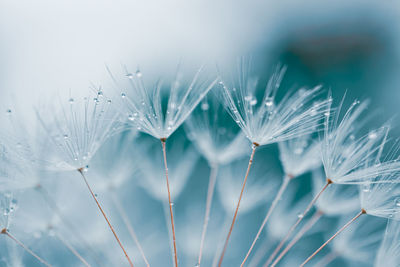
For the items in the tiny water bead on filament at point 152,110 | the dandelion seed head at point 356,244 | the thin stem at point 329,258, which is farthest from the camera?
the dandelion seed head at point 356,244

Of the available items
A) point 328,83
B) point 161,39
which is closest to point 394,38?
point 328,83

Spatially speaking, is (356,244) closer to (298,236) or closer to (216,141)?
(298,236)

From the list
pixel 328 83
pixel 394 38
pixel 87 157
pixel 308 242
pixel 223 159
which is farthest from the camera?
pixel 394 38

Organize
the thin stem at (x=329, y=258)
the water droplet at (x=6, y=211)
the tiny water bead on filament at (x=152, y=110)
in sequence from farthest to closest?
the thin stem at (x=329, y=258) < the water droplet at (x=6, y=211) < the tiny water bead on filament at (x=152, y=110)

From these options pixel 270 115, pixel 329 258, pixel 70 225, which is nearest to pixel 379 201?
pixel 270 115

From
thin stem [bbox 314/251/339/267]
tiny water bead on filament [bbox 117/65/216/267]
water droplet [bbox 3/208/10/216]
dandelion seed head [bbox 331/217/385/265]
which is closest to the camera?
tiny water bead on filament [bbox 117/65/216/267]

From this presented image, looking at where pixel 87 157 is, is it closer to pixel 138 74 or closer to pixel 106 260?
pixel 138 74

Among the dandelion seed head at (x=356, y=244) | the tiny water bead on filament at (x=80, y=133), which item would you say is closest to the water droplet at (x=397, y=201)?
the dandelion seed head at (x=356, y=244)

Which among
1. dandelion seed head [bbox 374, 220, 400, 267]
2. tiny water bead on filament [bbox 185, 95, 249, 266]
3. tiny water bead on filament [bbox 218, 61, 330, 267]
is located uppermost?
tiny water bead on filament [bbox 185, 95, 249, 266]

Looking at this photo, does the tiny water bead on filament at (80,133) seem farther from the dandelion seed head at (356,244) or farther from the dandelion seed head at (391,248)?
the dandelion seed head at (356,244)

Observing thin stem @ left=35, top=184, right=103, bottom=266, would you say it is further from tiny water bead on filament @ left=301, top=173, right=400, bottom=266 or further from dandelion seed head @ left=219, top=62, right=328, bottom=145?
tiny water bead on filament @ left=301, top=173, right=400, bottom=266

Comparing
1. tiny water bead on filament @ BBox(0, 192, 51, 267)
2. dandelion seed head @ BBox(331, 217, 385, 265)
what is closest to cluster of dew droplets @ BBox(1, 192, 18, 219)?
tiny water bead on filament @ BBox(0, 192, 51, 267)
